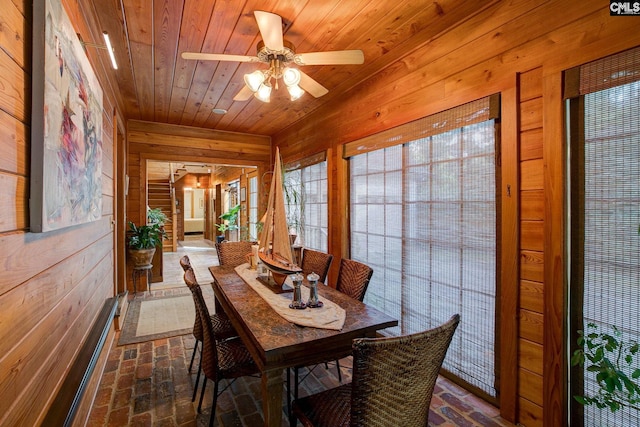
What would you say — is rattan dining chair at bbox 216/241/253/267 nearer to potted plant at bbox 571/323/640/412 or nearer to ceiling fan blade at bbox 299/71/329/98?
ceiling fan blade at bbox 299/71/329/98

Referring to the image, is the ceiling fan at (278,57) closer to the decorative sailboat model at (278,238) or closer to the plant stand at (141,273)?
the decorative sailboat model at (278,238)

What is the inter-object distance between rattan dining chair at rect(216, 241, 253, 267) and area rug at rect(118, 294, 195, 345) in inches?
33.0

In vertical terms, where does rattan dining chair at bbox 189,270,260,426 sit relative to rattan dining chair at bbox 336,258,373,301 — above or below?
below

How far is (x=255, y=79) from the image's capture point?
202 centimetres

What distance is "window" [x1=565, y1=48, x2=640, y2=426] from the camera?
1381 mm

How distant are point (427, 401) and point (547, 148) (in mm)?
1434

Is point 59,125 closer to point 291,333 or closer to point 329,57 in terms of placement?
point 291,333

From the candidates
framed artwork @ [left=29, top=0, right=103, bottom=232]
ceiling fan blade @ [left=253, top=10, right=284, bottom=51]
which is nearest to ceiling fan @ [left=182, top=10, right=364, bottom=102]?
ceiling fan blade @ [left=253, top=10, right=284, bottom=51]

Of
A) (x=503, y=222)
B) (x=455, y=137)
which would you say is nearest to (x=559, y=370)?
(x=503, y=222)

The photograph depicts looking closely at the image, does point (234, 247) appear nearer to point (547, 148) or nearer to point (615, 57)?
point (547, 148)

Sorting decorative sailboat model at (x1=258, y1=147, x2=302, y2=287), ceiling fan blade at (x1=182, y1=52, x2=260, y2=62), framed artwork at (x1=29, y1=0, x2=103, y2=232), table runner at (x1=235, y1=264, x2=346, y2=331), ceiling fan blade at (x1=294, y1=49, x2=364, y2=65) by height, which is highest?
ceiling fan blade at (x1=294, y1=49, x2=364, y2=65)

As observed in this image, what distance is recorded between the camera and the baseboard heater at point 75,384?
1176 mm

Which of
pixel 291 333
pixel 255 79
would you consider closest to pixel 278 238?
pixel 291 333

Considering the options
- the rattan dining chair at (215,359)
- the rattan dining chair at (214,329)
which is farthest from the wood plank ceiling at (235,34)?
the rattan dining chair at (215,359)
